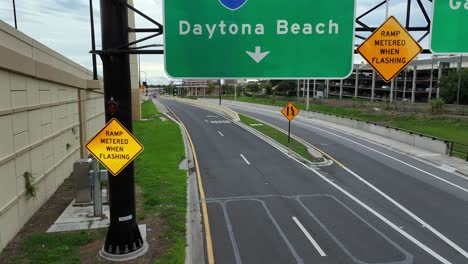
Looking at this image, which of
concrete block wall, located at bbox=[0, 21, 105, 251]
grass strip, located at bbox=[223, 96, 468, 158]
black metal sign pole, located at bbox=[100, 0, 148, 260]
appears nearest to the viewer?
black metal sign pole, located at bbox=[100, 0, 148, 260]

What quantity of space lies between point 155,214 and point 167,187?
3.49 m

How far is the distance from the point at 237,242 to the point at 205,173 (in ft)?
29.9

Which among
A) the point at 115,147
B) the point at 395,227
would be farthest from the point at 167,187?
the point at 395,227

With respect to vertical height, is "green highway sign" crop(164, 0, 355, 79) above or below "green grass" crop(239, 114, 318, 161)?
above

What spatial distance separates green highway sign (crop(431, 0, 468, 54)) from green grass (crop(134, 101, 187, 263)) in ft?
21.2

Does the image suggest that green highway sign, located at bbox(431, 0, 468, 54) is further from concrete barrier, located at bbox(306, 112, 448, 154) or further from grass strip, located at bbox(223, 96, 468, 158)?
grass strip, located at bbox(223, 96, 468, 158)

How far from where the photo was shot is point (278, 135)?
3394 cm

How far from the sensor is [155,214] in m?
11.2

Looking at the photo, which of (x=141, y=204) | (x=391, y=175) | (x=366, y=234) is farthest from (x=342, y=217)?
(x=391, y=175)

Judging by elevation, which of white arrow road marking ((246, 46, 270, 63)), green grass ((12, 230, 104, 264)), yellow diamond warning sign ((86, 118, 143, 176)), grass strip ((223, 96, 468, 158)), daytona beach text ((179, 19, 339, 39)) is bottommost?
grass strip ((223, 96, 468, 158))

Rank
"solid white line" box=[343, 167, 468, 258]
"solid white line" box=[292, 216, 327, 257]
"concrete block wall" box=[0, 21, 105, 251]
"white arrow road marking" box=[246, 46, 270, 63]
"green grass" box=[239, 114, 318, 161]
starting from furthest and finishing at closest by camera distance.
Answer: "green grass" box=[239, 114, 318, 161] → "solid white line" box=[343, 167, 468, 258] → "solid white line" box=[292, 216, 327, 257] → "concrete block wall" box=[0, 21, 105, 251] → "white arrow road marking" box=[246, 46, 270, 63]

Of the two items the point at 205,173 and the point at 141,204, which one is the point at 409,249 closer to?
the point at 141,204

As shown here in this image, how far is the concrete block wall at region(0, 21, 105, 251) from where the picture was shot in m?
8.81

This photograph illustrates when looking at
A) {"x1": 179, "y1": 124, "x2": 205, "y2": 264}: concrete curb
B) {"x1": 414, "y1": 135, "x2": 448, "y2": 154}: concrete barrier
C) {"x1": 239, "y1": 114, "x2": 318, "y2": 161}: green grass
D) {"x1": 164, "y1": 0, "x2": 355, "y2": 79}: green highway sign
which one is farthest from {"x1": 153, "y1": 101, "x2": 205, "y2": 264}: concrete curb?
{"x1": 414, "y1": 135, "x2": 448, "y2": 154}: concrete barrier
